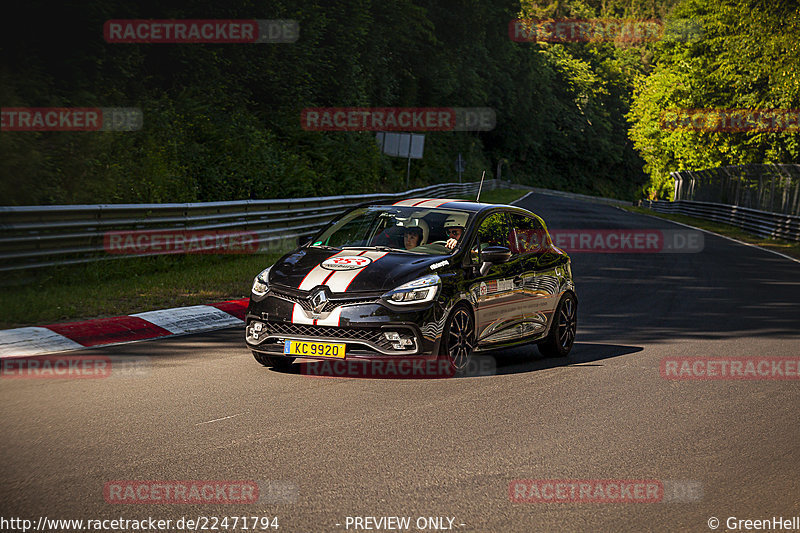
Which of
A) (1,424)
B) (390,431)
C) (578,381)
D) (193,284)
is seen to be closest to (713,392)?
(578,381)

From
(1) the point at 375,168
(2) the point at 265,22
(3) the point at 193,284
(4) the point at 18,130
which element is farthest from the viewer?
(1) the point at 375,168

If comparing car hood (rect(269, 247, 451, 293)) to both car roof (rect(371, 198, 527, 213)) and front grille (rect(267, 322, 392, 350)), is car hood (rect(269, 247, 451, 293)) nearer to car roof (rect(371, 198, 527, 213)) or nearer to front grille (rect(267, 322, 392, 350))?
front grille (rect(267, 322, 392, 350))

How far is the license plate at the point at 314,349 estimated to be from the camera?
854 cm

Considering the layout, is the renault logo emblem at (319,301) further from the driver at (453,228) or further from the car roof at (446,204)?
the car roof at (446,204)

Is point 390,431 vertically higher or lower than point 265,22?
lower

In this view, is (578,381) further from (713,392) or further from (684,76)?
(684,76)

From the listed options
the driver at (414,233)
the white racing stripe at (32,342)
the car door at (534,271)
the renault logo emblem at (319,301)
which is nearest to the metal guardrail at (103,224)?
the white racing stripe at (32,342)

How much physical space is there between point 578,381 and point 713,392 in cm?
123

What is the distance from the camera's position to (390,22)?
53.5m

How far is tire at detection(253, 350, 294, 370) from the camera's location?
9.21 meters

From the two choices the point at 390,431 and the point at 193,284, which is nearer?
the point at 390,431

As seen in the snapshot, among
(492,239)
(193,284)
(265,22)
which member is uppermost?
(265,22)

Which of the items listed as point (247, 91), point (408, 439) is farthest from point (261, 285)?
point (247, 91)

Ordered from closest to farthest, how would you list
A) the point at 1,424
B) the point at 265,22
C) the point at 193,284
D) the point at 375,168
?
the point at 1,424 < the point at 193,284 < the point at 265,22 < the point at 375,168
